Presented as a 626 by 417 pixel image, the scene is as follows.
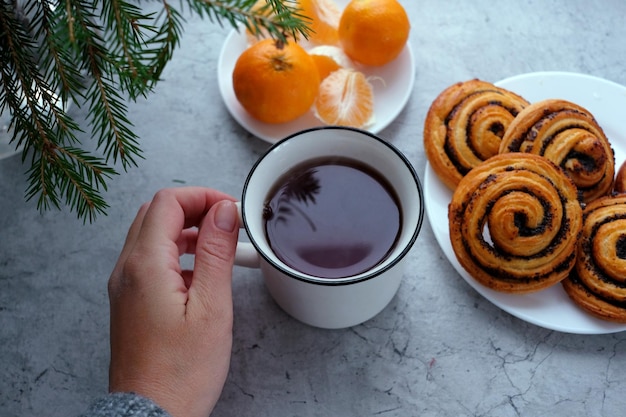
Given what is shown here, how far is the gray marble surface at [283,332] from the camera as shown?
100 cm

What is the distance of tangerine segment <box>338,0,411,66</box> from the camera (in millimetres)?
1184

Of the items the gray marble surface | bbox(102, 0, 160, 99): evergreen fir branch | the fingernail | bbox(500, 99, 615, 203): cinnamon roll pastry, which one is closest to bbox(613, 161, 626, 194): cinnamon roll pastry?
bbox(500, 99, 615, 203): cinnamon roll pastry

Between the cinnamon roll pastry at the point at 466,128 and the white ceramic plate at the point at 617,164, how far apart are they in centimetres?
4

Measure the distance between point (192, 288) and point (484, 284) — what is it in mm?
478

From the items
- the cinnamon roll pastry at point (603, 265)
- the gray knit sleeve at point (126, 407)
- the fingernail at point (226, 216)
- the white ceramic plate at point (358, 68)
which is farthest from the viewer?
the white ceramic plate at point (358, 68)

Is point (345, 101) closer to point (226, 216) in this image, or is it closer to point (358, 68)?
point (358, 68)

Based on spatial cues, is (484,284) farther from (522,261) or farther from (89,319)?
(89,319)

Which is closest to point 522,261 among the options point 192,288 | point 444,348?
point 444,348

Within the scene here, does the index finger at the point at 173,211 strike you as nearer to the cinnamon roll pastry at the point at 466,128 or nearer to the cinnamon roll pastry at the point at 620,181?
the cinnamon roll pastry at the point at 466,128

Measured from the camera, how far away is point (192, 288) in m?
0.84

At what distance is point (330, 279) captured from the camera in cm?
84

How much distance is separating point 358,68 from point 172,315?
680 mm

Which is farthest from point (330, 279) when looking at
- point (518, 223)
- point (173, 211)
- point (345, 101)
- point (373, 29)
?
point (373, 29)

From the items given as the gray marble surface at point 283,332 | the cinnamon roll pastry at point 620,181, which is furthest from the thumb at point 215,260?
the cinnamon roll pastry at point 620,181
